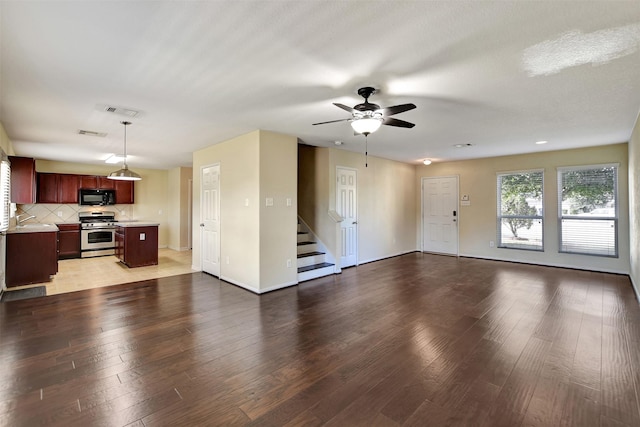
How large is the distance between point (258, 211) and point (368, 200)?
3193 mm

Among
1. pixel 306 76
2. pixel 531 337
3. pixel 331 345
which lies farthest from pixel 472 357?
pixel 306 76

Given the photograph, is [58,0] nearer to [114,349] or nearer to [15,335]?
[114,349]

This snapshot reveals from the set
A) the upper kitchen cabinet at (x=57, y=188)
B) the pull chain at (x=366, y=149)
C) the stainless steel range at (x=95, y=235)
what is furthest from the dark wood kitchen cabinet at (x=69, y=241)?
the pull chain at (x=366, y=149)

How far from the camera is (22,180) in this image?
524cm

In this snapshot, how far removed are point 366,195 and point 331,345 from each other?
14.6 ft

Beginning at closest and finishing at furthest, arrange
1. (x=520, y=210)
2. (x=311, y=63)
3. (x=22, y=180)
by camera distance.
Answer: (x=311, y=63) < (x=22, y=180) < (x=520, y=210)

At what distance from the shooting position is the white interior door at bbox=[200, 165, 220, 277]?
5.46 meters

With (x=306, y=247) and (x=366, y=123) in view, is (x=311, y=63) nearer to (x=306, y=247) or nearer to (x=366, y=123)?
(x=366, y=123)

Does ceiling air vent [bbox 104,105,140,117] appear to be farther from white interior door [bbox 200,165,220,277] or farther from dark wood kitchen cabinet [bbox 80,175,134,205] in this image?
dark wood kitchen cabinet [bbox 80,175,134,205]

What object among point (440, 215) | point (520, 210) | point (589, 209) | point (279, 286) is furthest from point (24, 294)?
point (589, 209)

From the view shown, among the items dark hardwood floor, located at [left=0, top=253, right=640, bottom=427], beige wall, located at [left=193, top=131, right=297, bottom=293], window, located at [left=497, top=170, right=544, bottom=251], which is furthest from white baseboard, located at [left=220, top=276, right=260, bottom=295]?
window, located at [left=497, top=170, right=544, bottom=251]

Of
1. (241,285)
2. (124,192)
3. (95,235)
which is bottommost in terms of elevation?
(241,285)

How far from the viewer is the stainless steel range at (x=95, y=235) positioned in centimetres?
738

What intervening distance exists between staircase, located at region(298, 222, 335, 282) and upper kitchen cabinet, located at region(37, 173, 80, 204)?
6190 mm
